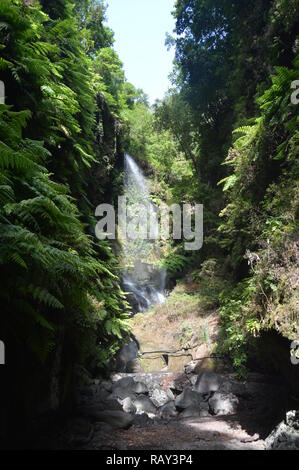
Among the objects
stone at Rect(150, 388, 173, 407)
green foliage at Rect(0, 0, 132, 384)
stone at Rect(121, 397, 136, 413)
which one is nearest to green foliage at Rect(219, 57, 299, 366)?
stone at Rect(150, 388, 173, 407)

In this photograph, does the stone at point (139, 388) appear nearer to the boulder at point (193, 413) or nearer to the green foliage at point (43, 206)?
the green foliage at point (43, 206)

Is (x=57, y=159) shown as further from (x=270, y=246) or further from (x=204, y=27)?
(x=204, y=27)

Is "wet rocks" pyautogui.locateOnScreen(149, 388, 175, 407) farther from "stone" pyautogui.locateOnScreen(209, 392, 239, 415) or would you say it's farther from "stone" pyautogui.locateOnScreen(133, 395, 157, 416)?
"stone" pyautogui.locateOnScreen(209, 392, 239, 415)

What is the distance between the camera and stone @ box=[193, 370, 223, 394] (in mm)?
7680

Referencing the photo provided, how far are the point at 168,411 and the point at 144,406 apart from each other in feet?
1.90

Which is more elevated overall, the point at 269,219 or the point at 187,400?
the point at 269,219

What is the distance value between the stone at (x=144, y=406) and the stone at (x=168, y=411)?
170mm

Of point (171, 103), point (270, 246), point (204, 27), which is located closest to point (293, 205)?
point (270, 246)

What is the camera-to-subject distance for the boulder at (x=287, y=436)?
4.21 m

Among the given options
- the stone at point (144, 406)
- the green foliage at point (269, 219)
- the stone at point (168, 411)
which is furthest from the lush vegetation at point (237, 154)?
the stone at point (144, 406)

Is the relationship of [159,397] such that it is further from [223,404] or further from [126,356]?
[126,356]

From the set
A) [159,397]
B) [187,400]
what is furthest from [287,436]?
[159,397]

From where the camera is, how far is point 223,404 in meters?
6.98

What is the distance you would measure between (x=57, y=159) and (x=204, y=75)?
41.2 ft
